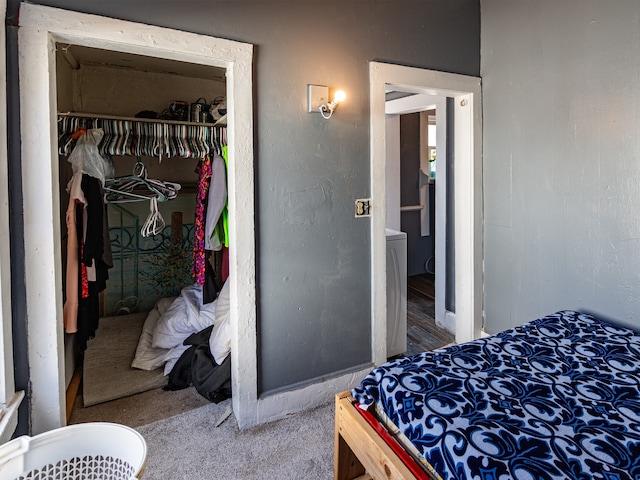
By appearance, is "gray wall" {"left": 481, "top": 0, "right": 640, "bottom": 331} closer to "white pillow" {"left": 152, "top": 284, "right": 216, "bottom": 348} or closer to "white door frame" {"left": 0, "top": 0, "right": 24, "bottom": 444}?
"white pillow" {"left": 152, "top": 284, "right": 216, "bottom": 348}

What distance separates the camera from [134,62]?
3.19 meters

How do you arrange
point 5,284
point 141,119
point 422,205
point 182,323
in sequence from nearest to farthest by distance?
point 5,284, point 141,119, point 182,323, point 422,205

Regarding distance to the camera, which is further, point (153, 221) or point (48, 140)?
point (153, 221)

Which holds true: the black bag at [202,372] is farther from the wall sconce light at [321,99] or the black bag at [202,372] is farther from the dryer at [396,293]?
the wall sconce light at [321,99]

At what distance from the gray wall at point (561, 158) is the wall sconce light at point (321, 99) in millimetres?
1208

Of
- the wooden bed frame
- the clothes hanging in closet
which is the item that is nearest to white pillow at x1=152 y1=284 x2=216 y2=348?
the clothes hanging in closet

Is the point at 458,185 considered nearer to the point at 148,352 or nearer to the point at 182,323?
the point at 182,323

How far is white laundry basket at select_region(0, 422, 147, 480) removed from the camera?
1159 mm

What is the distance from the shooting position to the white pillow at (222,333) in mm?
2350

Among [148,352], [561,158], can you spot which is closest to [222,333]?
[148,352]

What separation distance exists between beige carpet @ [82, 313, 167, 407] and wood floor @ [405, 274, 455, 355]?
190 cm

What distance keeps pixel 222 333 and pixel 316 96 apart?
148cm

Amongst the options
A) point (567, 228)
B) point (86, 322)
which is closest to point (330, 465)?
point (86, 322)

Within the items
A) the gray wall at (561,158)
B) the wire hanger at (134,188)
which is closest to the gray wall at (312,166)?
the gray wall at (561,158)
